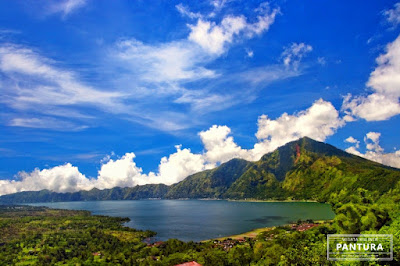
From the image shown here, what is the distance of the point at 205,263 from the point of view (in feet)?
219

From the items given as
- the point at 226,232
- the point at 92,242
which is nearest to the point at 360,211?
the point at 226,232

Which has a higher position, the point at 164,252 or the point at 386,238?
the point at 386,238

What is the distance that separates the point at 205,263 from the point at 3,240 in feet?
503

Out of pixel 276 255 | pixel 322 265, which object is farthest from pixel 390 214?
pixel 322 265

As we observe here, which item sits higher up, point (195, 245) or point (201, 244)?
point (195, 245)

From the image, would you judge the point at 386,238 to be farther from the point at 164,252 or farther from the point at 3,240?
the point at 3,240

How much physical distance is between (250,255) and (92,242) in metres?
107

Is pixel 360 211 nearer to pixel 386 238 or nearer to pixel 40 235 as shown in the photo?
pixel 386 238

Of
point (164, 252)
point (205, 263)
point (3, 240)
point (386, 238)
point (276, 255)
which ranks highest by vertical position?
point (386, 238)

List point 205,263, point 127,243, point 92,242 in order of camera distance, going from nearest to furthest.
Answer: point 205,263 < point 127,243 < point 92,242

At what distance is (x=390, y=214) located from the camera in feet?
220

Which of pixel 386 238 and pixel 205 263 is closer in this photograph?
pixel 386 238

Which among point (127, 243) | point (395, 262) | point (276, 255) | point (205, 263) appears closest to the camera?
point (395, 262)

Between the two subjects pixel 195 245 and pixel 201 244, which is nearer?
pixel 195 245
